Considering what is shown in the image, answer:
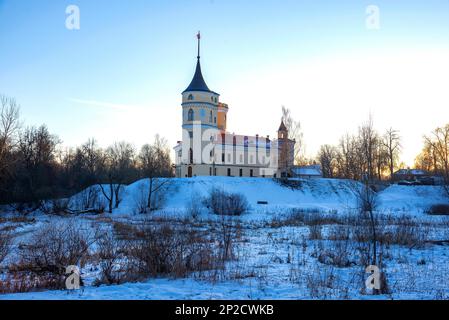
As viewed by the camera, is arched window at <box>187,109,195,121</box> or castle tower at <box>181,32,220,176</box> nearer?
castle tower at <box>181,32,220,176</box>

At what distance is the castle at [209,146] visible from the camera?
51.3 m

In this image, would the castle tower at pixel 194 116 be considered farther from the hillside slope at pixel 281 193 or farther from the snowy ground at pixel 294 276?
the snowy ground at pixel 294 276

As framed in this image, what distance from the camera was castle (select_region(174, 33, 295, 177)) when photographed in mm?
51312

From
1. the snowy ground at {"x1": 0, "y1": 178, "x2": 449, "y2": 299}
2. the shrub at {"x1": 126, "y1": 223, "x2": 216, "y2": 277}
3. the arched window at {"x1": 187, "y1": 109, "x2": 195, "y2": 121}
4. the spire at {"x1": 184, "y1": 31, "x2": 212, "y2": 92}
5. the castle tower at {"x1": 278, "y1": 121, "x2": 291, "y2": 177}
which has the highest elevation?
the spire at {"x1": 184, "y1": 31, "x2": 212, "y2": 92}

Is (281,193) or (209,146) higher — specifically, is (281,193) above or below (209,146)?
below

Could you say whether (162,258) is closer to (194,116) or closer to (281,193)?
(281,193)

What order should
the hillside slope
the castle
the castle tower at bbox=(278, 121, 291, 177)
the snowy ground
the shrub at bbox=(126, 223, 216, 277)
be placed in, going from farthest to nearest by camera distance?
the castle < the castle tower at bbox=(278, 121, 291, 177) < the hillside slope < the shrub at bbox=(126, 223, 216, 277) < the snowy ground

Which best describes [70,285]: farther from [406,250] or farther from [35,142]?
[35,142]

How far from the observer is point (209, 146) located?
51719 mm

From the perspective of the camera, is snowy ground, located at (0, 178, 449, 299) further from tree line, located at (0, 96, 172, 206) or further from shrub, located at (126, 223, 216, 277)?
tree line, located at (0, 96, 172, 206)

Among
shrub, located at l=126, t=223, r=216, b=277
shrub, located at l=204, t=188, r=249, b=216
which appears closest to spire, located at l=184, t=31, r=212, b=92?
shrub, located at l=204, t=188, r=249, b=216

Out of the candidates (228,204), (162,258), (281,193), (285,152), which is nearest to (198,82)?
(285,152)

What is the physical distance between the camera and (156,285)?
746 centimetres

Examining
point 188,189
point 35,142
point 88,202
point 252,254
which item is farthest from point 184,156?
point 252,254
